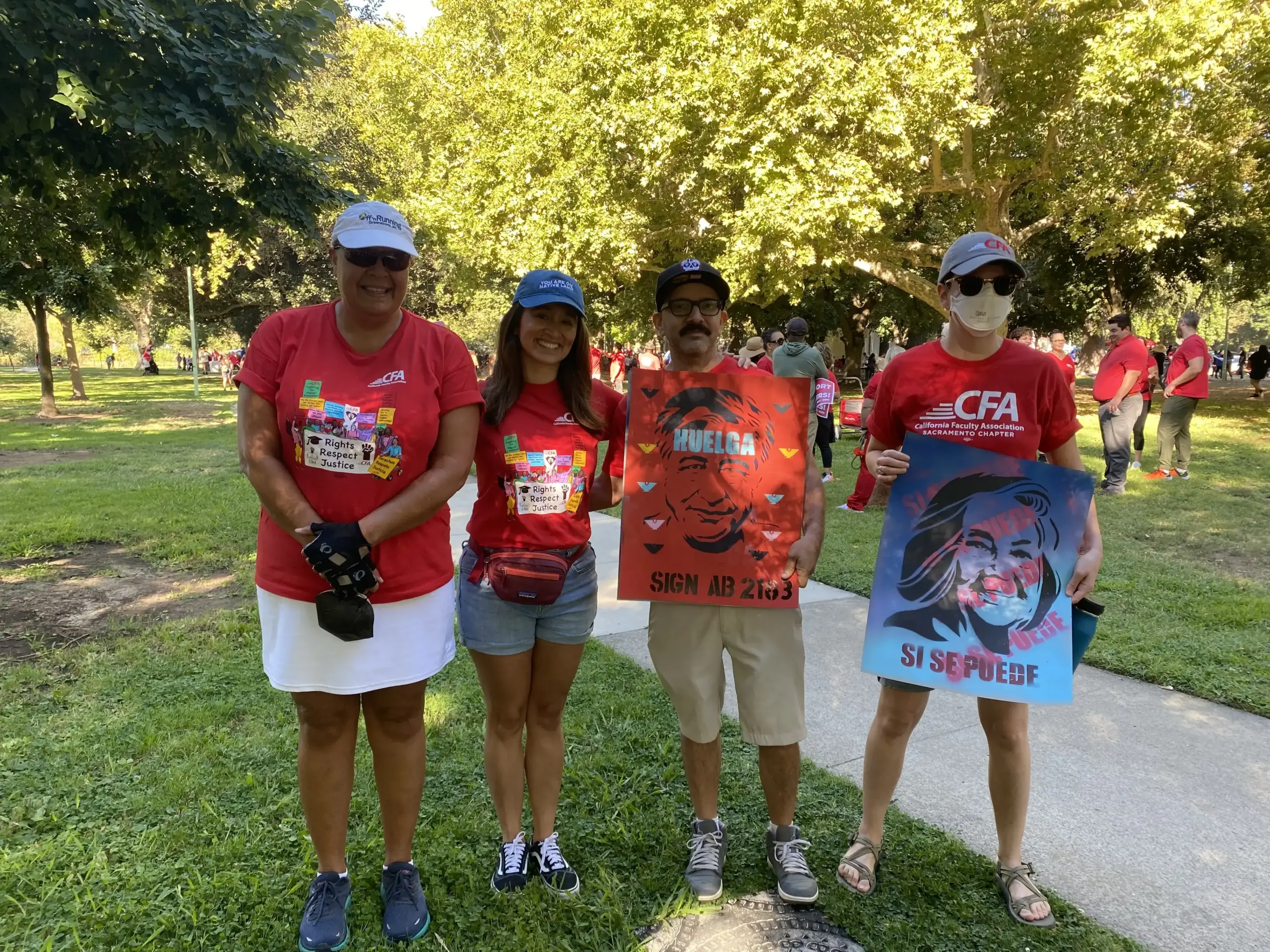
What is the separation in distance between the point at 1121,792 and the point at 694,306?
2.63 meters

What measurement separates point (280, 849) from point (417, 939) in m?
0.78

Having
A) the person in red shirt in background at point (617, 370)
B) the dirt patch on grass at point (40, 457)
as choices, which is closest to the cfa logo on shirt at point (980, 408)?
the dirt patch on grass at point (40, 457)

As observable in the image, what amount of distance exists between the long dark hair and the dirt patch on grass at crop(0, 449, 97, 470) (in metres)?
12.3

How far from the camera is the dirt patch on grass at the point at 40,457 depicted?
470 inches

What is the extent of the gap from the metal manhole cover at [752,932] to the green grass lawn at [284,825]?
63mm

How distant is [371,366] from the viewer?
88.7 inches

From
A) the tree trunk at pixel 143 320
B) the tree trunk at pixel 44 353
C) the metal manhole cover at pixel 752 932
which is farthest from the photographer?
the tree trunk at pixel 143 320

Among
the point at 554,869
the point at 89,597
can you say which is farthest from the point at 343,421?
the point at 89,597

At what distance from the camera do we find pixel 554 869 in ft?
8.75

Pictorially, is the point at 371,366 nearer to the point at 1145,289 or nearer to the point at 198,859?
the point at 198,859

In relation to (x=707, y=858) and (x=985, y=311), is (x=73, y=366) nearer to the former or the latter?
(x=707, y=858)

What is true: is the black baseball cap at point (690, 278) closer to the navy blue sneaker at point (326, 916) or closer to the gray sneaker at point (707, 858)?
the gray sneaker at point (707, 858)

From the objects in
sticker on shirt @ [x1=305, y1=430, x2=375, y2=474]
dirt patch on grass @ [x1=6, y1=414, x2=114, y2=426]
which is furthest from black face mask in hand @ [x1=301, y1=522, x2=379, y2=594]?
dirt patch on grass @ [x1=6, y1=414, x2=114, y2=426]

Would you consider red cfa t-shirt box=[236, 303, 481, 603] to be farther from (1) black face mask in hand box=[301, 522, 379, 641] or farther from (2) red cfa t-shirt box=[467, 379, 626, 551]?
(2) red cfa t-shirt box=[467, 379, 626, 551]
